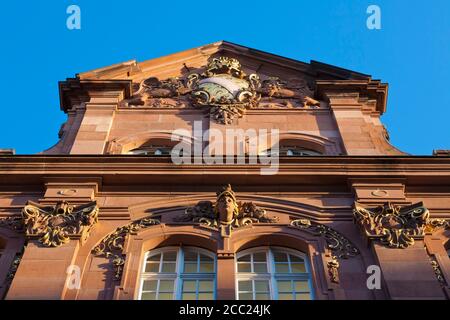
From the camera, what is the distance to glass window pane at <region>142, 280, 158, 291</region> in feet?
49.2

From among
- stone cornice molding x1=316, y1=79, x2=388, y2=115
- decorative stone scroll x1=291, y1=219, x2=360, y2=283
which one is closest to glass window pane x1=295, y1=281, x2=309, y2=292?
decorative stone scroll x1=291, y1=219, x2=360, y2=283

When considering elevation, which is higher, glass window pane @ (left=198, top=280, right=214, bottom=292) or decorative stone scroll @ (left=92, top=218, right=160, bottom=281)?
decorative stone scroll @ (left=92, top=218, right=160, bottom=281)

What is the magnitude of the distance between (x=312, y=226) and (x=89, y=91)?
979 centimetres

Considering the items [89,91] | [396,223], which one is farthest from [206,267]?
[89,91]

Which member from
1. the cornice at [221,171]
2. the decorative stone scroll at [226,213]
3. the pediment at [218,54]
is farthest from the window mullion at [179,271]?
the pediment at [218,54]

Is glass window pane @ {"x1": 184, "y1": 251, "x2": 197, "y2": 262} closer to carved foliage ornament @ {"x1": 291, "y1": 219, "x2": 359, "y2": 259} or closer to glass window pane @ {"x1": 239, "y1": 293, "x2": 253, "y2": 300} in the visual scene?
glass window pane @ {"x1": 239, "y1": 293, "x2": 253, "y2": 300}

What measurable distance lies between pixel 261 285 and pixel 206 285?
1192mm

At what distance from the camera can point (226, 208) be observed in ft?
53.5

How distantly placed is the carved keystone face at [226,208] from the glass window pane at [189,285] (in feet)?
5.78

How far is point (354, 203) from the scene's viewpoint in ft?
54.1

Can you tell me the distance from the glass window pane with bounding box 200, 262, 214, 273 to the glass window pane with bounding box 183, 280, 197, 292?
0.45 m

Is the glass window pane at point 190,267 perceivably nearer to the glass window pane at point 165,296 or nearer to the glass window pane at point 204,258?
the glass window pane at point 204,258

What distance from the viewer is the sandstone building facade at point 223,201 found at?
14742mm
